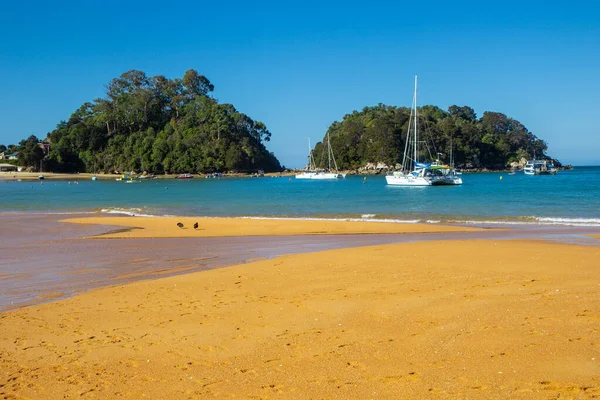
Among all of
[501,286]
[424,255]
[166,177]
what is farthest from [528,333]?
[166,177]

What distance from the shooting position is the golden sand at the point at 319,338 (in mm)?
5453

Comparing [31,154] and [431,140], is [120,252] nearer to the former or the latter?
[431,140]

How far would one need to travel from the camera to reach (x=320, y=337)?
6945mm

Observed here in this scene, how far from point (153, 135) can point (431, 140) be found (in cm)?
7811

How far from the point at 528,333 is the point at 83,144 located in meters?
161

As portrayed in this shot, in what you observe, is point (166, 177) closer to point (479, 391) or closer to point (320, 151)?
point (320, 151)

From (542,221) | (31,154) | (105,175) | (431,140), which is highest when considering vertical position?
(431,140)

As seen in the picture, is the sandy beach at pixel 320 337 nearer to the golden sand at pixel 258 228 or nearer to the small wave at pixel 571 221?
the golden sand at pixel 258 228

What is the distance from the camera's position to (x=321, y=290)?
973cm

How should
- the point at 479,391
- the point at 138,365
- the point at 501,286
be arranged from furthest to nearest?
the point at 501,286
the point at 138,365
the point at 479,391

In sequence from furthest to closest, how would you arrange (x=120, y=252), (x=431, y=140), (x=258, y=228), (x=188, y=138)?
1. (x=188, y=138)
2. (x=431, y=140)
3. (x=258, y=228)
4. (x=120, y=252)

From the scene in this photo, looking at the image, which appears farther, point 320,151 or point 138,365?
point 320,151

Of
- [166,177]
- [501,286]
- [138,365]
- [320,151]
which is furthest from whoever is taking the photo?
[320,151]

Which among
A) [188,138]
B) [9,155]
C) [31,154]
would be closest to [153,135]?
[188,138]
